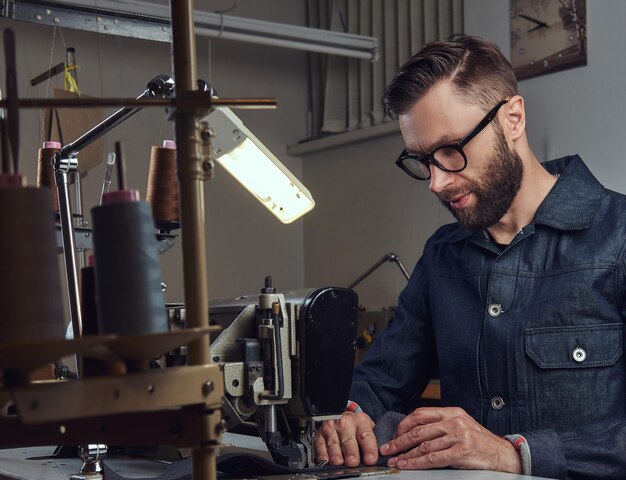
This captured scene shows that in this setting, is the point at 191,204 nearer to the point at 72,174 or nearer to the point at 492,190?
the point at 72,174

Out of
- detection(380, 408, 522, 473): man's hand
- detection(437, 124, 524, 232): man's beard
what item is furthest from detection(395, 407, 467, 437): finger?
detection(437, 124, 524, 232): man's beard

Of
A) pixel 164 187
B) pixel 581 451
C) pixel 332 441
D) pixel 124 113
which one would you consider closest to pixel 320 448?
pixel 332 441

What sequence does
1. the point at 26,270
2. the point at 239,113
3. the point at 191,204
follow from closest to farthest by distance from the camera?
1. the point at 26,270
2. the point at 191,204
3. the point at 239,113

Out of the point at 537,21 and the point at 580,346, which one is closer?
the point at 580,346

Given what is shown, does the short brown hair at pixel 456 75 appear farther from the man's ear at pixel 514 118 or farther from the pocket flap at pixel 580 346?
the pocket flap at pixel 580 346

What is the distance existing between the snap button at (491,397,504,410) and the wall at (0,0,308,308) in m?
3.26

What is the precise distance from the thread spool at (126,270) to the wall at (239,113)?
157 inches

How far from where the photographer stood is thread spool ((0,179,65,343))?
80cm

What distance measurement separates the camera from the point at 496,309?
6.57 feet

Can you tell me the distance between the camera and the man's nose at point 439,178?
203cm

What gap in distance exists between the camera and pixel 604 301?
190cm

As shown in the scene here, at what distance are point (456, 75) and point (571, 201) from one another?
15.0 inches

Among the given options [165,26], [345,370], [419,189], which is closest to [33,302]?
[345,370]

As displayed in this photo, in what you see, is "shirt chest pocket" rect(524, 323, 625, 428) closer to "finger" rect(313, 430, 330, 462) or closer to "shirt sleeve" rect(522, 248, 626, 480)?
"shirt sleeve" rect(522, 248, 626, 480)
